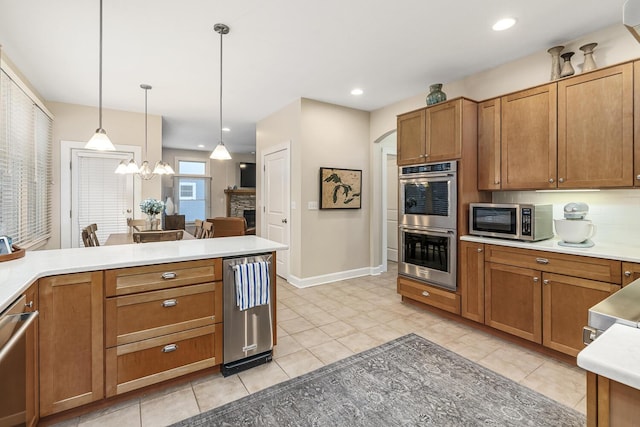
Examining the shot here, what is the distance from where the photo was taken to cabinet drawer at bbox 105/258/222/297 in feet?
6.00

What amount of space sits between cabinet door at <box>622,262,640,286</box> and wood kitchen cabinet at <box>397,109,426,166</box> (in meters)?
1.87

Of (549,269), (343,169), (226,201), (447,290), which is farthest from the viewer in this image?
(226,201)

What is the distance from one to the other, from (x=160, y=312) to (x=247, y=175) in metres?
7.81

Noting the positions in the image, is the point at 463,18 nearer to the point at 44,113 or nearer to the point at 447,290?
the point at 447,290

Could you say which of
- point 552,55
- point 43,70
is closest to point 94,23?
point 43,70

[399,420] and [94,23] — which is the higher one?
[94,23]

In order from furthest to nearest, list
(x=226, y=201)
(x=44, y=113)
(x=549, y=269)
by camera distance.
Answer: (x=226, y=201) < (x=44, y=113) < (x=549, y=269)

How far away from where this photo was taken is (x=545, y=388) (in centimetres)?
206

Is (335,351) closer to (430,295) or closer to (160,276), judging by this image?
(430,295)

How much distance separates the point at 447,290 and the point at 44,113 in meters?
5.53

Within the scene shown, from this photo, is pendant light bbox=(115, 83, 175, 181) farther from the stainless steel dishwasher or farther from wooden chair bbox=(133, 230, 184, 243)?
the stainless steel dishwasher

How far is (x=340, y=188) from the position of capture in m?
4.65

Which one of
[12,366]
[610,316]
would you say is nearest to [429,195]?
[610,316]

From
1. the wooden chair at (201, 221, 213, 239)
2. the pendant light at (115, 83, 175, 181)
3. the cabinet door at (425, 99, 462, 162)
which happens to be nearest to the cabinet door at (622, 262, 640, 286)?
the cabinet door at (425, 99, 462, 162)
